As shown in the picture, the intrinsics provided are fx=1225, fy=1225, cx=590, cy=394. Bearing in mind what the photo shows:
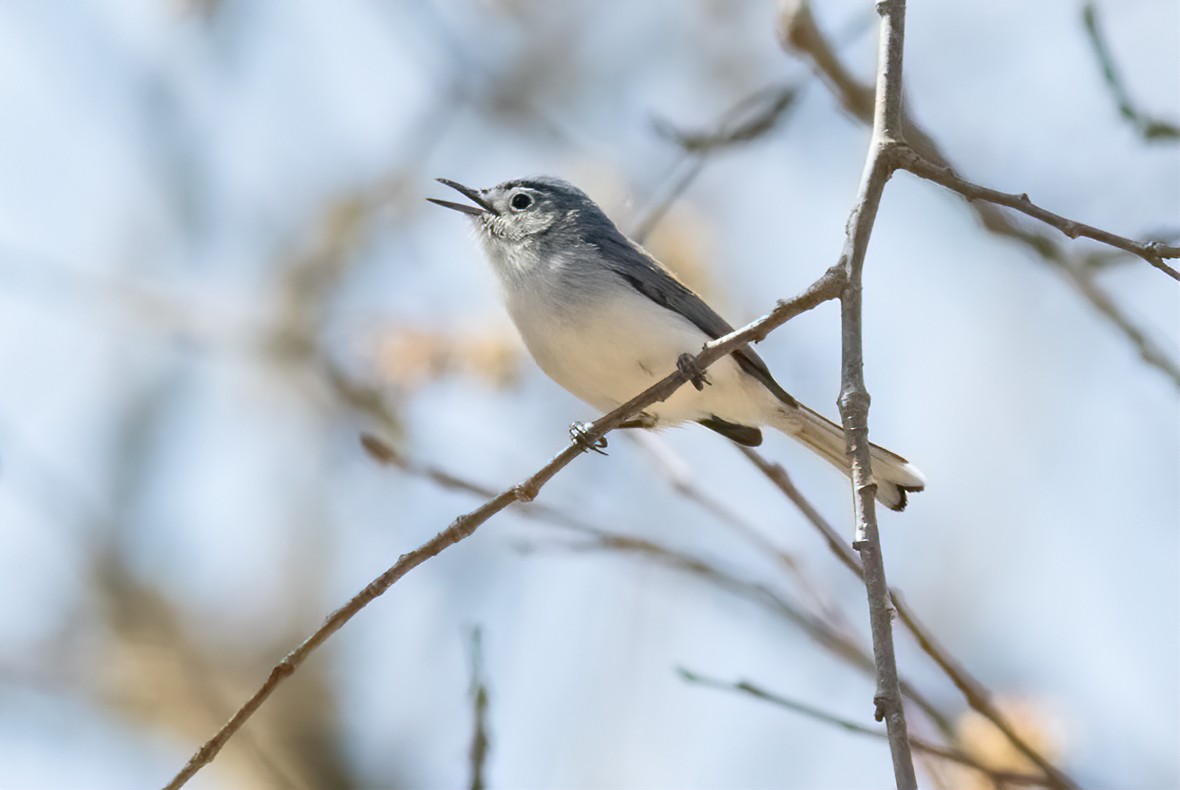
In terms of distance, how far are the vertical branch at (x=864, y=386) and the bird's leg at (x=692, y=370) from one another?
1.83ft

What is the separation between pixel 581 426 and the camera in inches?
133

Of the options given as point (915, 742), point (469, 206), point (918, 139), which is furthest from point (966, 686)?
point (469, 206)

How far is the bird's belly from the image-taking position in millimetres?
3521

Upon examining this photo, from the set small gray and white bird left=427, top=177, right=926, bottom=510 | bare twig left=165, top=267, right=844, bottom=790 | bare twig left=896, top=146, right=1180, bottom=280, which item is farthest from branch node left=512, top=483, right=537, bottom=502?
small gray and white bird left=427, top=177, right=926, bottom=510

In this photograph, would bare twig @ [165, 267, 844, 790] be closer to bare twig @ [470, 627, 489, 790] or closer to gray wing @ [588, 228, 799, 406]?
bare twig @ [470, 627, 489, 790]

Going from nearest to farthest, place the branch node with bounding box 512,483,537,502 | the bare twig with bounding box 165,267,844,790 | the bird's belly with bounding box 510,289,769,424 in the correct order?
the bare twig with bounding box 165,267,844,790
the branch node with bounding box 512,483,537,502
the bird's belly with bounding box 510,289,769,424

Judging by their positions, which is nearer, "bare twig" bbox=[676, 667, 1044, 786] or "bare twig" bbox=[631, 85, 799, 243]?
"bare twig" bbox=[676, 667, 1044, 786]

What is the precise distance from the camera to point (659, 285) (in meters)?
3.78

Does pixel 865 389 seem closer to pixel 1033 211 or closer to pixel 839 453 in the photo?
pixel 1033 211

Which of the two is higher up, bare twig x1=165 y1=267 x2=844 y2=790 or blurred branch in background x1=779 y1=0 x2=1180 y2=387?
blurred branch in background x1=779 y1=0 x2=1180 y2=387

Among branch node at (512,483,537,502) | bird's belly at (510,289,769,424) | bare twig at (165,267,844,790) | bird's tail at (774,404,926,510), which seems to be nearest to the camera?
bare twig at (165,267,844,790)

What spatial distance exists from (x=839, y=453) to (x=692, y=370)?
1131 mm

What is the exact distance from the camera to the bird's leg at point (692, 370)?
264cm

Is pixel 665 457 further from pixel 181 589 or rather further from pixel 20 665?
pixel 20 665
